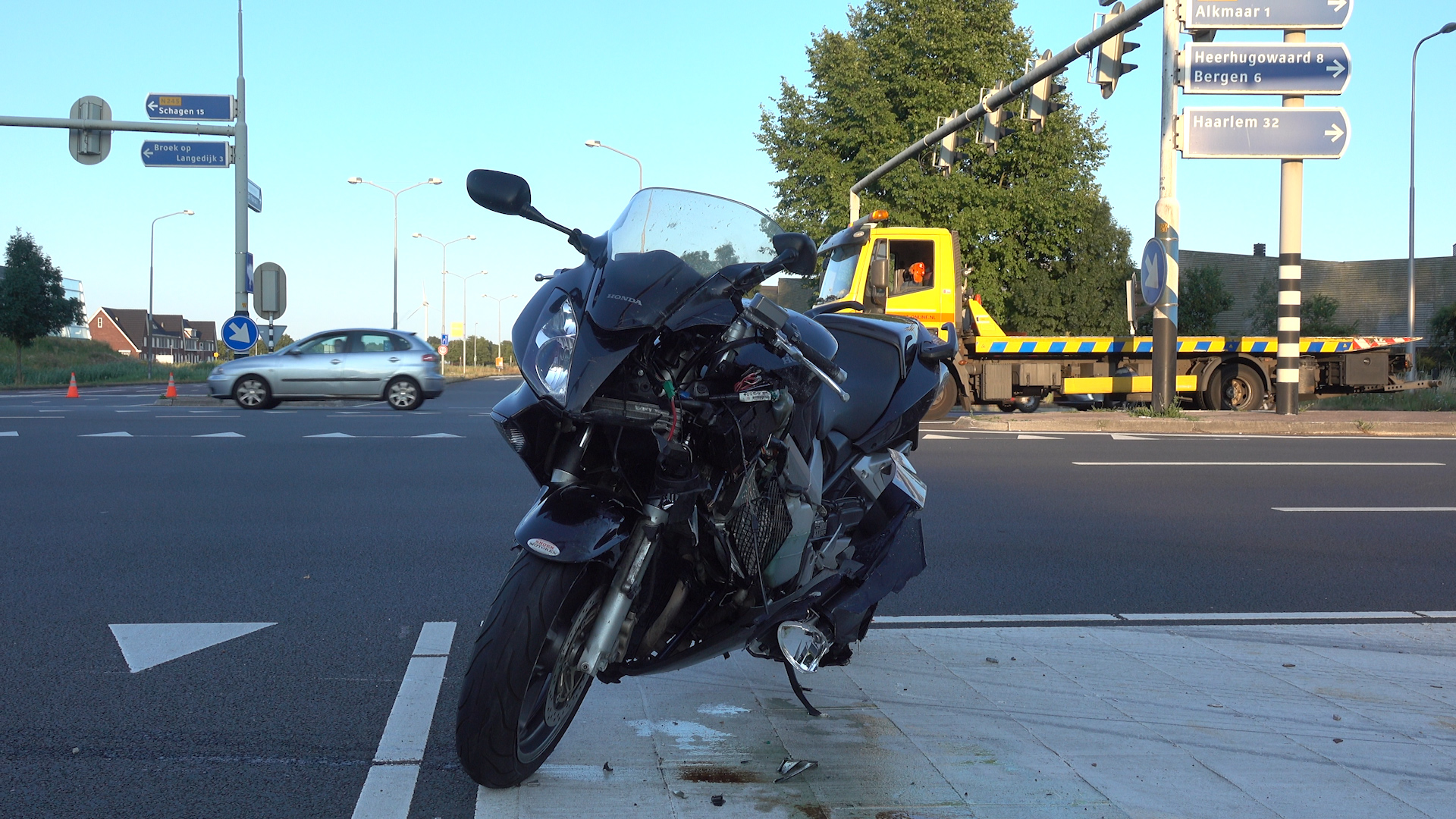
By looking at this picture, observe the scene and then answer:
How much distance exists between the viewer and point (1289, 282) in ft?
58.1

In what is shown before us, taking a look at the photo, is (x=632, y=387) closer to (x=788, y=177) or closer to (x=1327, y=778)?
(x=1327, y=778)

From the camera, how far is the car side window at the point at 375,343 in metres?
23.2

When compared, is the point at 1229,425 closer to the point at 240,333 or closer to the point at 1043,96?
the point at 1043,96

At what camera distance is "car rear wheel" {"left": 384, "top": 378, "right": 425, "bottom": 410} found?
23109mm

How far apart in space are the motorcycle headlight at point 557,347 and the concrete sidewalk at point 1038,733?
3.50 feet

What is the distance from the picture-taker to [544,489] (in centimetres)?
306

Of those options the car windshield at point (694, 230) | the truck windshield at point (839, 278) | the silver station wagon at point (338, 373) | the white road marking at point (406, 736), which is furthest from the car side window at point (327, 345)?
the car windshield at point (694, 230)

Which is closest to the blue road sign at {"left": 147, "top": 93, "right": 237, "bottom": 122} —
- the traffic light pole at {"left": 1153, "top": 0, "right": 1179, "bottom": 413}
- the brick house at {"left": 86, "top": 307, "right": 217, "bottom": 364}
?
the traffic light pole at {"left": 1153, "top": 0, "right": 1179, "bottom": 413}

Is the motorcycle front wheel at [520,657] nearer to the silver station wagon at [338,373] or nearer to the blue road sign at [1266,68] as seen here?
the blue road sign at [1266,68]

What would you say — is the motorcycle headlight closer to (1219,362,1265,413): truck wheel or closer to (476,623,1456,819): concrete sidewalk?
(476,623,1456,819): concrete sidewalk

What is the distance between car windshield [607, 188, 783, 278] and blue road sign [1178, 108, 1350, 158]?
50.7ft

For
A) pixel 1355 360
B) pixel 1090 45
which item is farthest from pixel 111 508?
pixel 1355 360

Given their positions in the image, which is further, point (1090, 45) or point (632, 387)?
point (1090, 45)

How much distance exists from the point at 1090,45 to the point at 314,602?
12566 mm
